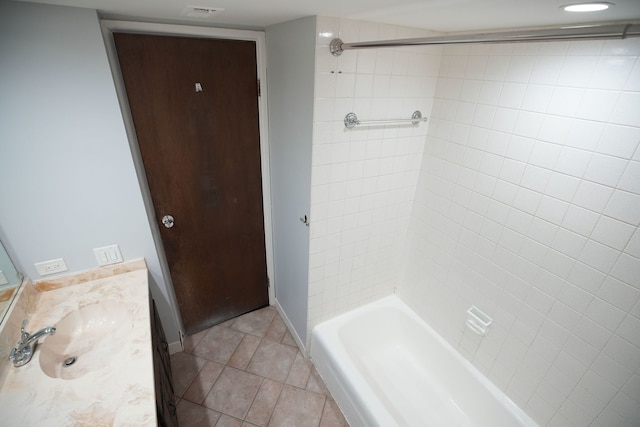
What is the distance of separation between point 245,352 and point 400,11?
91.0 inches

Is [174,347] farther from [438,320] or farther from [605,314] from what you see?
[605,314]

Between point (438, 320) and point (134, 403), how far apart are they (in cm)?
175

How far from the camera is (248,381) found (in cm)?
202

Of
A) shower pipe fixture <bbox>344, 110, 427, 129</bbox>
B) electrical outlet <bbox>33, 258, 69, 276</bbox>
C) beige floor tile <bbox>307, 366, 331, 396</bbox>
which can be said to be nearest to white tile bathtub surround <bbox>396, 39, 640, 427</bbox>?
shower pipe fixture <bbox>344, 110, 427, 129</bbox>

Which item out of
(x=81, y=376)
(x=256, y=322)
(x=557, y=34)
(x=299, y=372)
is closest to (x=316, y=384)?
(x=299, y=372)

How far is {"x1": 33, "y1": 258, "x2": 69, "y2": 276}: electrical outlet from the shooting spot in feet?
4.82

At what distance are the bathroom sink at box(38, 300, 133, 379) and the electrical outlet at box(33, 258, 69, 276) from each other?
0.26 meters

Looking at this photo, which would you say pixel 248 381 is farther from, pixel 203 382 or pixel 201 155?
pixel 201 155

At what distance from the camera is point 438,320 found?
199 cm

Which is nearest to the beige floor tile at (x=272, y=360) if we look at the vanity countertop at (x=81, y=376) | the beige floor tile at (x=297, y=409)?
the beige floor tile at (x=297, y=409)

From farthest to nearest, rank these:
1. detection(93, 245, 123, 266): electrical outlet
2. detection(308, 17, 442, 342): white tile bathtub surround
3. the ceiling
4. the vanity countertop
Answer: detection(93, 245, 123, 266): electrical outlet → detection(308, 17, 442, 342): white tile bathtub surround → the vanity countertop → the ceiling

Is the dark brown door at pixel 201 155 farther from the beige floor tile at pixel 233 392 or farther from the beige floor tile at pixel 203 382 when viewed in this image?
the beige floor tile at pixel 233 392

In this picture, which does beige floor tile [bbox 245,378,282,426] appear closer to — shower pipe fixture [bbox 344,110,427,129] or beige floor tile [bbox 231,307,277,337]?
beige floor tile [bbox 231,307,277,337]

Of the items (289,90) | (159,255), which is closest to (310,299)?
(159,255)
